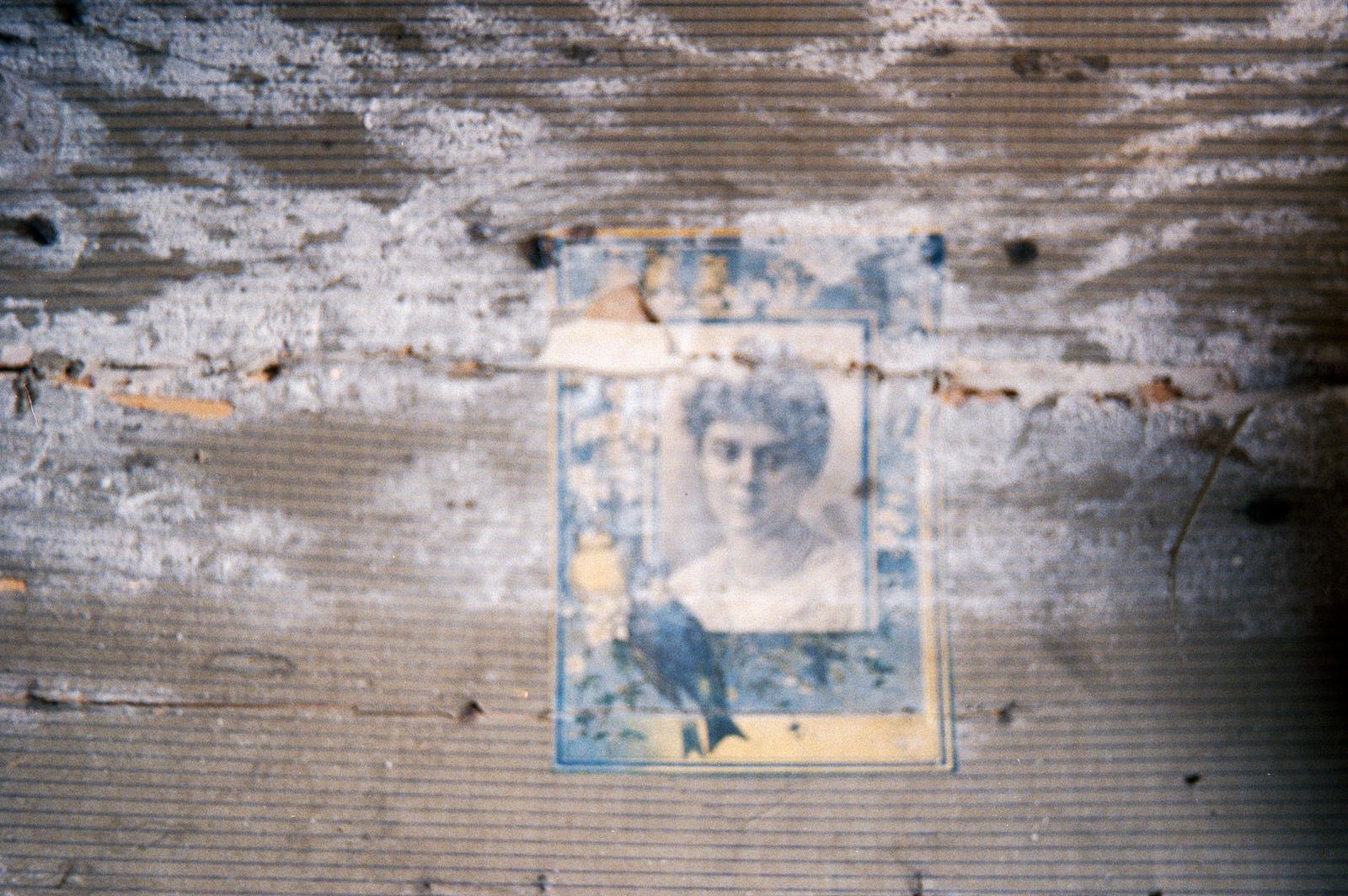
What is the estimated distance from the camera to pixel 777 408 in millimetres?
1640

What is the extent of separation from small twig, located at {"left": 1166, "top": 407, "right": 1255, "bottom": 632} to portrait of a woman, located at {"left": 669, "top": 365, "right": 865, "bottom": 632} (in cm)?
62

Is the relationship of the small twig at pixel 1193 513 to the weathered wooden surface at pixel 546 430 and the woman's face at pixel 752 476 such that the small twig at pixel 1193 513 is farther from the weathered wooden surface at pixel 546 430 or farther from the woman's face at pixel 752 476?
the woman's face at pixel 752 476

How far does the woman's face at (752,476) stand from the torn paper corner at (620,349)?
0.17 meters

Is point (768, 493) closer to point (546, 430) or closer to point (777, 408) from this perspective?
point (777, 408)

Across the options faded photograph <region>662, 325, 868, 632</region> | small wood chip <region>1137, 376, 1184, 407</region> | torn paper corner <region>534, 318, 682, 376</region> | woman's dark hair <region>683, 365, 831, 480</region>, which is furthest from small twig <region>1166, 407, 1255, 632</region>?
torn paper corner <region>534, 318, 682, 376</region>

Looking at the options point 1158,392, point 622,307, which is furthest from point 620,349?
point 1158,392

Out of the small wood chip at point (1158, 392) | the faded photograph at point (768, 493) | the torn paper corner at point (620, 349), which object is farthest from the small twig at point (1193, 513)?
the torn paper corner at point (620, 349)

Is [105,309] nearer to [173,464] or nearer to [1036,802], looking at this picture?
[173,464]

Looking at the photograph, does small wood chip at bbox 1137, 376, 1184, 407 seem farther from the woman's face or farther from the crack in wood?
the crack in wood

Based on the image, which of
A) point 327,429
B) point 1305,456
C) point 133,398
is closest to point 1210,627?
point 1305,456

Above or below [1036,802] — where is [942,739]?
above

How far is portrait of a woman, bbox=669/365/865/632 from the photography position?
164 cm

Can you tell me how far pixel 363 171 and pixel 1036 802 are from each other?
1.85 meters

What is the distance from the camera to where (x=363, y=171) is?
1.65m
